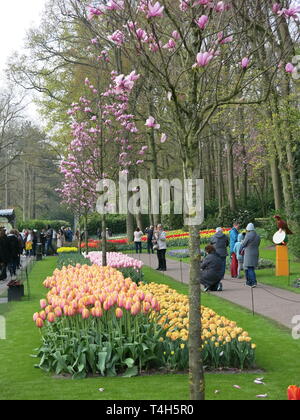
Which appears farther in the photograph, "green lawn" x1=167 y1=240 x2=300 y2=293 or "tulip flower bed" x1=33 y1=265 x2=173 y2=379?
"green lawn" x1=167 y1=240 x2=300 y2=293

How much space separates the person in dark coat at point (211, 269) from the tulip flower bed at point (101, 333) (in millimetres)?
6426

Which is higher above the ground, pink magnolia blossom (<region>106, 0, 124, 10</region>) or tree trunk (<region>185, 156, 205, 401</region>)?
pink magnolia blossom (<region>106, 0, 124, 10</region>)

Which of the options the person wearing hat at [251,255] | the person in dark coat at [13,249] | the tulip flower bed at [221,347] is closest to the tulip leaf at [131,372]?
the tulip flower bed at [221,347]

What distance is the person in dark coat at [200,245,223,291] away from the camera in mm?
15016

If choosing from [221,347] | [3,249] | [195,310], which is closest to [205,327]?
[221,347]

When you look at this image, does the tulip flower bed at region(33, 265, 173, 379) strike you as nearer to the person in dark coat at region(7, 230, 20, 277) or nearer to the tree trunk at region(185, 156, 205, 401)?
the tree trunk at region(185, 156, 205, 401)

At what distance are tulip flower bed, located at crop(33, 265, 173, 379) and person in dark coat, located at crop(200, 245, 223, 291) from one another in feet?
21.1

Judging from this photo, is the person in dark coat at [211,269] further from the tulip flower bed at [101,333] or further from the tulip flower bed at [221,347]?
the tulip flower bed at [221,347]

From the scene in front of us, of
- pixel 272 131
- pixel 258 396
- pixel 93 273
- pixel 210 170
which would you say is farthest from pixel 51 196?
pixel 258 396

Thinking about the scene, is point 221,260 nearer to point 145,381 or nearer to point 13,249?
point 145,381

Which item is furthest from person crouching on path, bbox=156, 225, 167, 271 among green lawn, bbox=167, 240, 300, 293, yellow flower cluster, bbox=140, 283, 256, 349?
yellow flower cluster, bbox=140, 283, 256, 349

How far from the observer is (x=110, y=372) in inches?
298

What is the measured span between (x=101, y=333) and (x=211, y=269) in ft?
23.8

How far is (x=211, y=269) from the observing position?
49.6 feet
